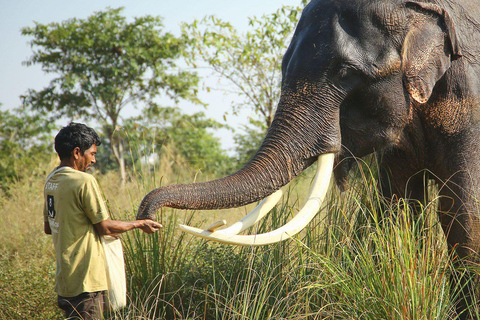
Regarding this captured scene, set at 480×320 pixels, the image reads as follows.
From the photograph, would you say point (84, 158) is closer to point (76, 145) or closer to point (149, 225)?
point (76, 145)

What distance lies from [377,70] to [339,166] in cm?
72

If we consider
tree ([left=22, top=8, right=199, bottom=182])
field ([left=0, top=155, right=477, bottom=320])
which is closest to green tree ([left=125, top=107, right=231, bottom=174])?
tree ([left=22, top=8, right=199, bottom=182])

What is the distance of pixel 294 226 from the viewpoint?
2979 millimetres

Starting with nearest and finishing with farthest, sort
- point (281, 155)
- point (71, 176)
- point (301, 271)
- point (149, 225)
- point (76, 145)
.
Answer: point (149, 225)
point (281, 155)
point (71, 176)
point (76, 145)
point (301, 271)

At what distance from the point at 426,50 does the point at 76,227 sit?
7.24ft

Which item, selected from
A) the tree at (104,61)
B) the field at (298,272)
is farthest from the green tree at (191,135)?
the field at (298,272)

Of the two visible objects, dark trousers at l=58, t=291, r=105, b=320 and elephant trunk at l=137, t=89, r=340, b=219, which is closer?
elephant trunk at l=137, t=89, r=340, b=219

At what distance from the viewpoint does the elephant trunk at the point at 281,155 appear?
302 cm

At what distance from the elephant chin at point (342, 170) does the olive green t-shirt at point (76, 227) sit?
142 cm

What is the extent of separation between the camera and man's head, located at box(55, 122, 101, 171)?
136 inches

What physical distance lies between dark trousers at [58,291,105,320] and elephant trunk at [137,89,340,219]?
1027mm

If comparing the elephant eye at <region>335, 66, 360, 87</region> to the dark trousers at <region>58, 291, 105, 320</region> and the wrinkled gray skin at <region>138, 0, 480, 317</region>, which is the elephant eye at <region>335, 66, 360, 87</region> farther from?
the dark trousers at <region>58, 291, 105, 320</region>

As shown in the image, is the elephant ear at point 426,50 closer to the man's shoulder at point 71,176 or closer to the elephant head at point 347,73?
the elephant head at point 347,73

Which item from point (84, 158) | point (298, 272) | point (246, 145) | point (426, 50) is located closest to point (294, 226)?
point (298, 272)
